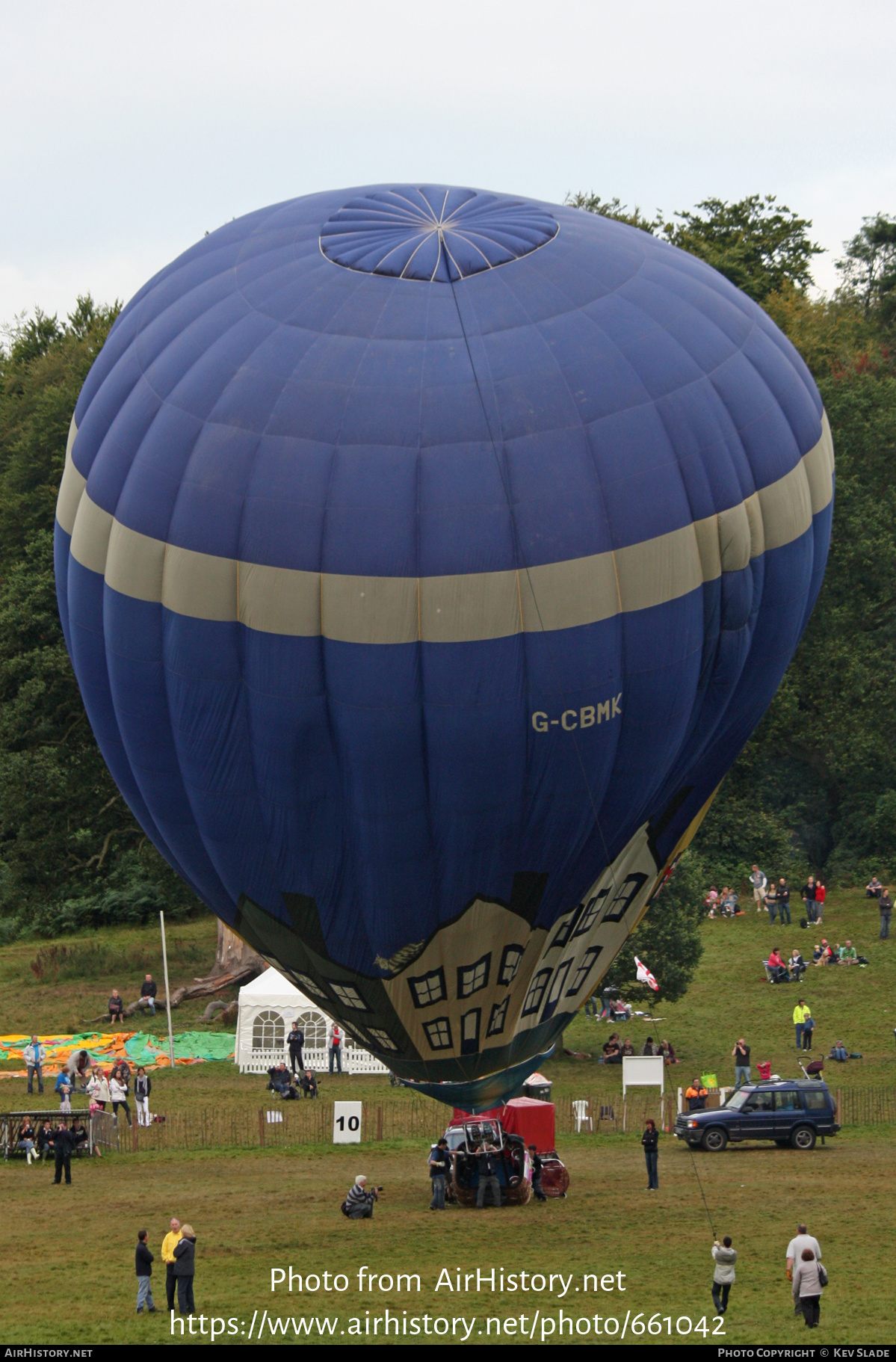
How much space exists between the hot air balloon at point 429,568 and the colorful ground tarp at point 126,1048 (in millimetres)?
20430

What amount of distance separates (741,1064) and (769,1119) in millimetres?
4537

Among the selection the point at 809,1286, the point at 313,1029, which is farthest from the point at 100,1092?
the point at 809,1286

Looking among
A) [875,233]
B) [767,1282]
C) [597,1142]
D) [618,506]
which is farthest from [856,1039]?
[875,233]

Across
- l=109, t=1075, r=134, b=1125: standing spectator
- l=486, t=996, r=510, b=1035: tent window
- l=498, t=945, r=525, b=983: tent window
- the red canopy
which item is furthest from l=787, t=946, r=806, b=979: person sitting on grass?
l=498, t=945, r=525, b=983: tent window

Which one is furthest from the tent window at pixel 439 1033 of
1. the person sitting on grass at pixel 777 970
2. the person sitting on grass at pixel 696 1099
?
the person sitting on grass at pixel 777 970

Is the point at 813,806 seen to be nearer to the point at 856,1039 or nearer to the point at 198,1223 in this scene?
the point at 856,1039

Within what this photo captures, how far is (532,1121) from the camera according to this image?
29750mm

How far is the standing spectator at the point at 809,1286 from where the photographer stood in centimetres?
2117

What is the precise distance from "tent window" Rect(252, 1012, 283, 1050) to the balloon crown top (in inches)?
892

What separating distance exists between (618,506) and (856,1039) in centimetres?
2582

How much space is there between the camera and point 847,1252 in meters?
25.2

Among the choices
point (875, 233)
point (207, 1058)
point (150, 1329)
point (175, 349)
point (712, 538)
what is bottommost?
point (150, 1329)

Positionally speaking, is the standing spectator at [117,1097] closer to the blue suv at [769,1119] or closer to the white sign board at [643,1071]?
the white sign board at [643,1071]

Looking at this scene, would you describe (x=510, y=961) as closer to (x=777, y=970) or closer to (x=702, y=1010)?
(x=702, y=1010)
